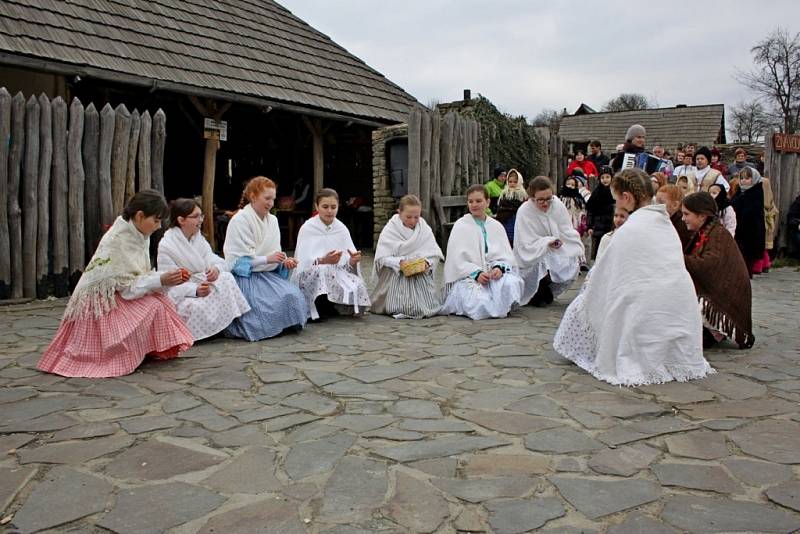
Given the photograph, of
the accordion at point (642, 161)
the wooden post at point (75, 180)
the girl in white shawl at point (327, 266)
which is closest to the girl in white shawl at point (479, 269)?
the girl in white shawl at point (327, 266)

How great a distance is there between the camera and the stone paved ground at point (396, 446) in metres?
2.50

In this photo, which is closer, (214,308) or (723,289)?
(723,289)

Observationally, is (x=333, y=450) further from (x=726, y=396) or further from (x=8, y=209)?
(x=8, y=209)

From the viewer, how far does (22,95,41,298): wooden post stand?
23.5ft

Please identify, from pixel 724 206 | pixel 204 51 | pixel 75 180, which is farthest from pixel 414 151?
pixel 75 180

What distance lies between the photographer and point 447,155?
12055 millimetres

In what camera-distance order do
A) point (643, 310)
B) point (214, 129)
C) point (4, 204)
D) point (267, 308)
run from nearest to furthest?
point (643, 310)
point (267, 308)
point (4, 204)
point (214, 129)

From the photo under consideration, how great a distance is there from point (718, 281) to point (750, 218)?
580cm

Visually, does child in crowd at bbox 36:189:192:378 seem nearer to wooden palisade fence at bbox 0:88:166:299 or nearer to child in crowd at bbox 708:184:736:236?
wooden palisade fence at bbox 0:88:166:299

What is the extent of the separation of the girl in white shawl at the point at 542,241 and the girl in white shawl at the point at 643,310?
2675mm

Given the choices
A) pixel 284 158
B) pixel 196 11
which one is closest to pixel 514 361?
pixel 196 11

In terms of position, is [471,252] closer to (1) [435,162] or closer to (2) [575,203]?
(2) [575,203]

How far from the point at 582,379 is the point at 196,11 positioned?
36.1 ft

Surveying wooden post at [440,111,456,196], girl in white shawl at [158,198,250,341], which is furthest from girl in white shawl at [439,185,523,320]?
wooden post at [440,111,456,196]
